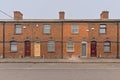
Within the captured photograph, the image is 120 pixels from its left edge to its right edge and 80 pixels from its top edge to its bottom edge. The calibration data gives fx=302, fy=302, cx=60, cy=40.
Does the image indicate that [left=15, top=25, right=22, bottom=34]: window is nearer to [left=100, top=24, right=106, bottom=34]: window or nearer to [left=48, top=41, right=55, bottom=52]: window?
[left=48, top=41, right=55, bottom=52]: window

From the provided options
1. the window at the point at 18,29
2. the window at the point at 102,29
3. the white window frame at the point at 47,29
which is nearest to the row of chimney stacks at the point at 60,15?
the window at the point at 18,29

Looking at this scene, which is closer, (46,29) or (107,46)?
(107,46)

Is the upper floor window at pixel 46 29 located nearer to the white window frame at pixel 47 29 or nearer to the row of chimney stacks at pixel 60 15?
the white window frame at pixel 47 29

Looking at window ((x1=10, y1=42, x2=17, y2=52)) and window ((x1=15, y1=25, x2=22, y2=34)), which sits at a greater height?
window ((x1=15, y1=25, x2=22, y2=34))

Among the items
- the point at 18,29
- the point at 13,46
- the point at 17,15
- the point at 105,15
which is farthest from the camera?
the point at 17,15

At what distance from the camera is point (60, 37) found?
4691cm

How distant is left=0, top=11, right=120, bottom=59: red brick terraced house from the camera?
46.3 meters

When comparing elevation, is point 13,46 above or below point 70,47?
above

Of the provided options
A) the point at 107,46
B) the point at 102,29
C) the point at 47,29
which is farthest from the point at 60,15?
the point at 107,46

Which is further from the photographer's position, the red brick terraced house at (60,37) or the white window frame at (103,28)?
the white window frame at (103,28)

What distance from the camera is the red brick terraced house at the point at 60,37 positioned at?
46281 millimetres

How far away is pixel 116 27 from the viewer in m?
46.4
